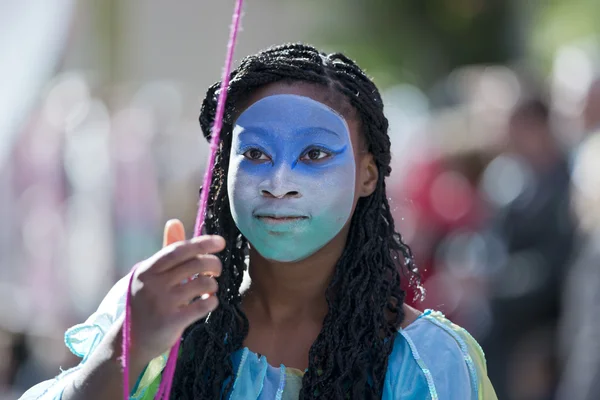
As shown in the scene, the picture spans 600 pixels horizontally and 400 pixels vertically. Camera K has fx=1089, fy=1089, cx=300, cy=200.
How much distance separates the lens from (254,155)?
8.34ft

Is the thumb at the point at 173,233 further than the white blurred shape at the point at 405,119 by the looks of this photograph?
No

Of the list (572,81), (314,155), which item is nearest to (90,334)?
(314,155)

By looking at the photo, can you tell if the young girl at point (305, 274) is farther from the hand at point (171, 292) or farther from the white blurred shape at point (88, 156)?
the white blurred shape at point (88, 156)

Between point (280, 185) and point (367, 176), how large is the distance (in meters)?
0.30

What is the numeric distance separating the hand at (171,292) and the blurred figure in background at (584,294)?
105 inches

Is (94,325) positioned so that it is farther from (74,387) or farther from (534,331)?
(534,331)

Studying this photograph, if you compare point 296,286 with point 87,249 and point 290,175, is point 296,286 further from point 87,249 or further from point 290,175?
point 87,249

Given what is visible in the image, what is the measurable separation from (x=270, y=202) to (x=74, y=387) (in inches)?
23.2

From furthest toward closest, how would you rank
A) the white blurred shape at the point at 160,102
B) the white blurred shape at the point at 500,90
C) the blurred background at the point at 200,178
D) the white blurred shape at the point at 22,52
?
the white blurred shape at the point at 160,102 → the white blurred shape at the point at 500,90 → the blurred background at the point at 200,178 → the white blurred shape at the point at 22,52

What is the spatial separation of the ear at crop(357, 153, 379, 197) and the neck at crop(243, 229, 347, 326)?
11 centimetres

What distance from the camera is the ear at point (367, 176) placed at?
2645 millimetres

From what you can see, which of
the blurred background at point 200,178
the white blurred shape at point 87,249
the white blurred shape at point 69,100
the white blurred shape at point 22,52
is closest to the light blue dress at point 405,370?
the blurred background at point 200,178

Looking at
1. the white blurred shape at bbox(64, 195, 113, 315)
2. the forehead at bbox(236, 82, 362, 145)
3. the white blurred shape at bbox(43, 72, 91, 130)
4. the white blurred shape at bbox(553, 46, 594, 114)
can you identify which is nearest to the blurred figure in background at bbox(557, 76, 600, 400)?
the white blurred shape at bbox(553, 46, 594, 114)

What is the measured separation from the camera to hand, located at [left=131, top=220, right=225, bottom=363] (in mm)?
2082
